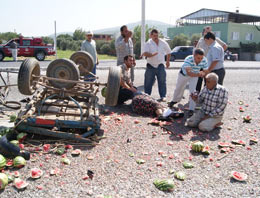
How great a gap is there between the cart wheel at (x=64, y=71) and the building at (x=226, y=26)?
46.9m

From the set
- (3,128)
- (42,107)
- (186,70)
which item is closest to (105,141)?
(42,107)

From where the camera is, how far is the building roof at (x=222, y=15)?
5343cm

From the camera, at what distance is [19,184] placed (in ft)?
11.7

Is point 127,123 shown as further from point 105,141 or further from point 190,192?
point 190,192

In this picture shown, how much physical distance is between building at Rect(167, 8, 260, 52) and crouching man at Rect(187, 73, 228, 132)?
151 ft

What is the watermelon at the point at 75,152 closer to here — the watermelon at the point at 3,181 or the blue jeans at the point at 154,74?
the watermelon at the point at 3,181

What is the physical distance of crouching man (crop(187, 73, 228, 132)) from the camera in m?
5.83

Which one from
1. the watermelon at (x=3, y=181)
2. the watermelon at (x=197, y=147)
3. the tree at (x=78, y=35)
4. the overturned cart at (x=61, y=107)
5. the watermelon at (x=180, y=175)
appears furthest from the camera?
the tree at (x=78, y=35)

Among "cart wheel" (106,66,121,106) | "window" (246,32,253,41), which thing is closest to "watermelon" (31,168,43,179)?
"cart wheel" (106,66,121,106)

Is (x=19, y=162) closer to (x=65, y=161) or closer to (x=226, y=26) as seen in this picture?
(x=65, y=161)

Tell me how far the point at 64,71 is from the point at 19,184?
3.17m

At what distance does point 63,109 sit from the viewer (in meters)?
5.98

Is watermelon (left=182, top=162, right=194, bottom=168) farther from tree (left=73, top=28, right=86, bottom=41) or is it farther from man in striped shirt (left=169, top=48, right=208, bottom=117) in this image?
tree (left=73, top=28, right=86, bottom=41)

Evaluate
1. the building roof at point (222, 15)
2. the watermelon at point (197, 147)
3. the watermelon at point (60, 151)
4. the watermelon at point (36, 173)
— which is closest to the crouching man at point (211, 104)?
the watermelon at point (197, 147)
